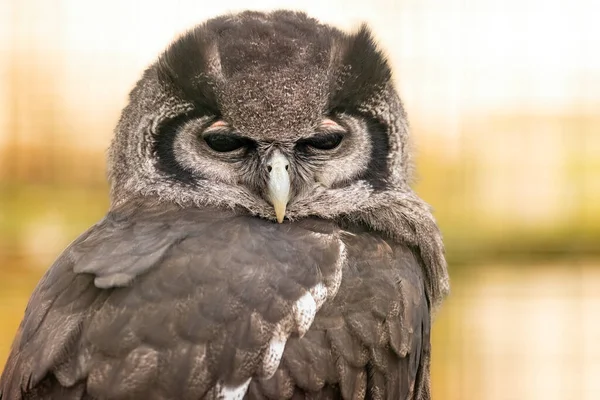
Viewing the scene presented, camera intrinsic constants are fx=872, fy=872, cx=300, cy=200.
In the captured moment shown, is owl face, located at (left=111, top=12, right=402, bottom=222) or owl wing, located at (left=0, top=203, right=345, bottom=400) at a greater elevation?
owl face, located at (left=111, top=12, right=402, bottom=222)

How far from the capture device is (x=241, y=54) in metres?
2.40

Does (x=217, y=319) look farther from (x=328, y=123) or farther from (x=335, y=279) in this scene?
(x=328, y=123)

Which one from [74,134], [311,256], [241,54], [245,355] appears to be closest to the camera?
[245,355]

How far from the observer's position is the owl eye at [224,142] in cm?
243

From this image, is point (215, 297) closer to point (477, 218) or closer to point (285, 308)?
point (285, 308)

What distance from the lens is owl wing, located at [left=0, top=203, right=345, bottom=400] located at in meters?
1.96

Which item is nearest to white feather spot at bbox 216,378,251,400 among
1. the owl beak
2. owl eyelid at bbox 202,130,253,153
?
the owl beak

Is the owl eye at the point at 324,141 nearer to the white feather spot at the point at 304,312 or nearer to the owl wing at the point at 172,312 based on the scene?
the owl wing at the point at 172,312

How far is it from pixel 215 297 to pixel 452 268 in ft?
11.1

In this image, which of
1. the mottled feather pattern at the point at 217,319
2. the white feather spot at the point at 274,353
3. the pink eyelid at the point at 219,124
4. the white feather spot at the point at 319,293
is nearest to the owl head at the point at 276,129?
the pink eyelid at the point at 219,124

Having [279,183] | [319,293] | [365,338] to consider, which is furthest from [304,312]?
[279,183]

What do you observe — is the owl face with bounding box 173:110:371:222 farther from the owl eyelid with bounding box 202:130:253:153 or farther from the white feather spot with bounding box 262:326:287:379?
the white feather spot with bounding box 262:326:287:379

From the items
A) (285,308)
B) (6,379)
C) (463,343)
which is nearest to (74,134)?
(463,343)

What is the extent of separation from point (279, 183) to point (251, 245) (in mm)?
275
